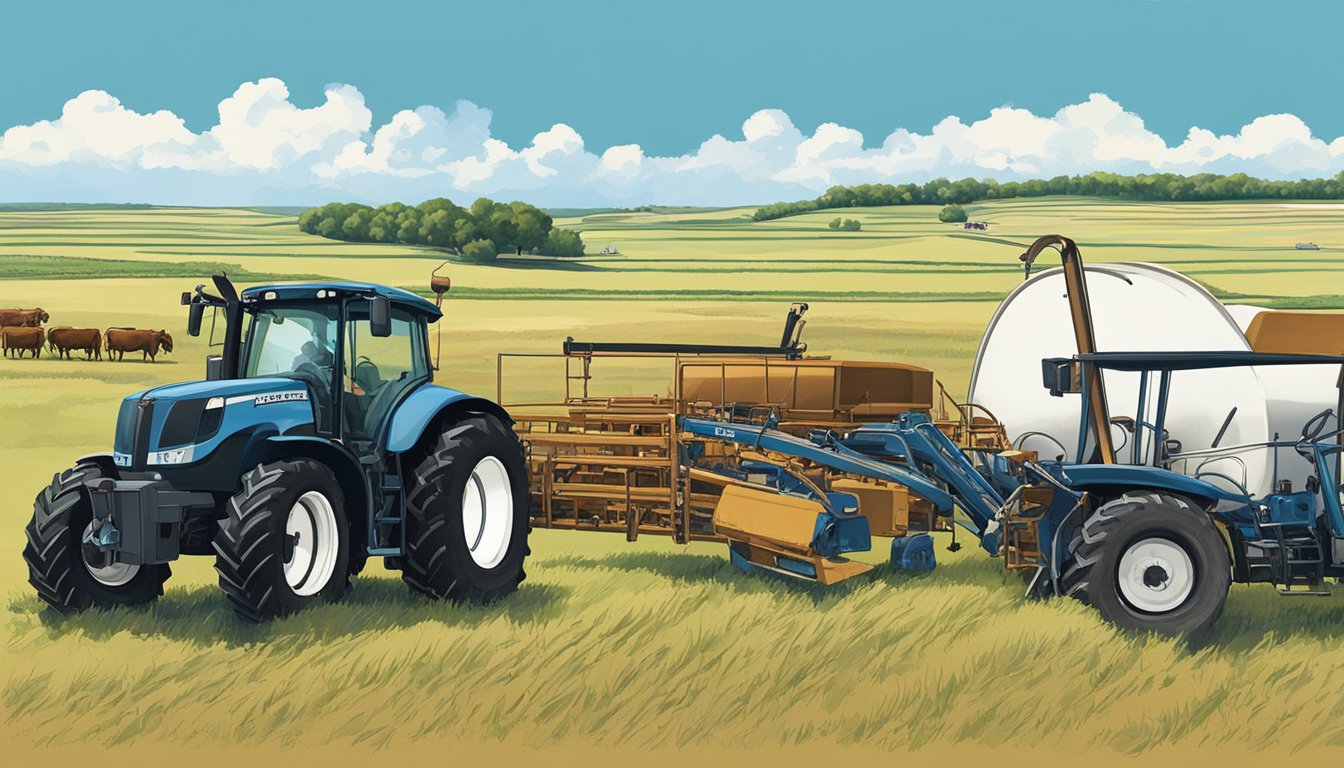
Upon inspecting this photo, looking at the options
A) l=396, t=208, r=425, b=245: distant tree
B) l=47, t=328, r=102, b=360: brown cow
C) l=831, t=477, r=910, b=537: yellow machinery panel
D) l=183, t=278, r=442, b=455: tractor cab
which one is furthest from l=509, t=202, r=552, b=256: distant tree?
l=183, t=278, r=442, b=455: tractor cab

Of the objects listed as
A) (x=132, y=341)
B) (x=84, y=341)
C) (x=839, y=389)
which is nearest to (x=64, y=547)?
(x=839, y=389)

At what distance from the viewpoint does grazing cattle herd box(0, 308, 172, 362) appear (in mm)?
37625

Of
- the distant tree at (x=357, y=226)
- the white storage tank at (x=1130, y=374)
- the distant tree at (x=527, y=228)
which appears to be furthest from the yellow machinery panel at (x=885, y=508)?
the distant tree at (x=357, y=226)

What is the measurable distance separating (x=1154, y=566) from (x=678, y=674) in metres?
3.65

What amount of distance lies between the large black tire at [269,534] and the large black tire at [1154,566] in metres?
5.48

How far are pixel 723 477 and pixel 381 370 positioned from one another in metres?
3.14

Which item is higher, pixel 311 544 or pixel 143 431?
pixel 143 431

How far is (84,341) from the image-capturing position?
38.7 meters

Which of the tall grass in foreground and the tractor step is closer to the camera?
the tall grass in foreground

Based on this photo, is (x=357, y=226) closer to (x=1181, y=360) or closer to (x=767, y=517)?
(x=767, y=517)

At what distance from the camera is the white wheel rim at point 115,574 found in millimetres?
Answer: 10977

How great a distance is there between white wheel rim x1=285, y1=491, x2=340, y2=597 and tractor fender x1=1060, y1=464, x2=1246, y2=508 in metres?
5.53

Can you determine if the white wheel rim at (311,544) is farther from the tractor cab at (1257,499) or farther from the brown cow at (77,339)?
the brown cow at (77,339)

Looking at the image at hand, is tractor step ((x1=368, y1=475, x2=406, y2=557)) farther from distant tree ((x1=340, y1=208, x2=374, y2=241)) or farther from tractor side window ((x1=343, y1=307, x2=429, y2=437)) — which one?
distant tree ((x1=340, y1=208, x2=374, y2=241))
